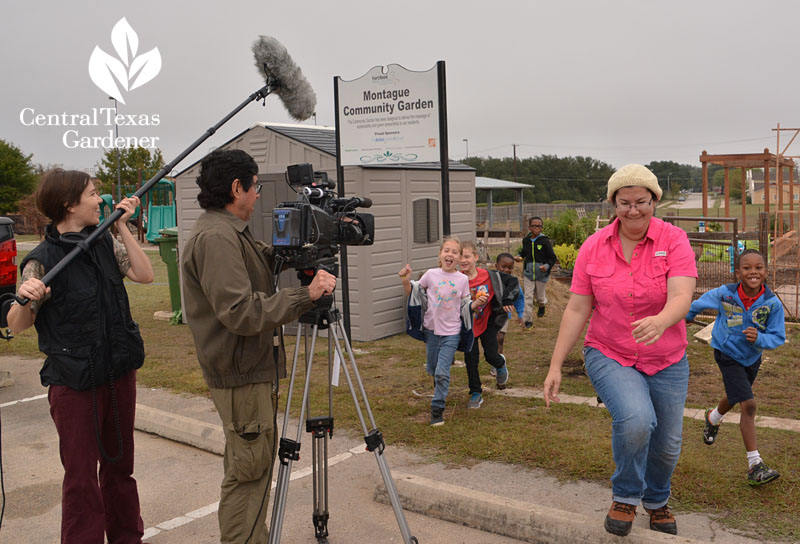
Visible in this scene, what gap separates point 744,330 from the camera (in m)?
4.97

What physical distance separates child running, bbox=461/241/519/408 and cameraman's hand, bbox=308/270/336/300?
3591 millimetres

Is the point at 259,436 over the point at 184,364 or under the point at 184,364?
over

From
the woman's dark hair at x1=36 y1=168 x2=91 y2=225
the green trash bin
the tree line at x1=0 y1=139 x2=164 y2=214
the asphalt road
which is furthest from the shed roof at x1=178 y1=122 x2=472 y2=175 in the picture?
the tree line at x1=0 y1=139 x2=164 y2=214

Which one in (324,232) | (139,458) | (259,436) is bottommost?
(139,458)

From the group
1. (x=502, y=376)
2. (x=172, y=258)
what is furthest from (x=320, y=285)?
(x=172, y=258)

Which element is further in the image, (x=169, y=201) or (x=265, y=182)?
(x=169, y=201)

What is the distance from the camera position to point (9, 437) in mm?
6383

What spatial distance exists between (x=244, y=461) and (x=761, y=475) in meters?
3.27

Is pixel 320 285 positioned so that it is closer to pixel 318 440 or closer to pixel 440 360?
pixel 318 440

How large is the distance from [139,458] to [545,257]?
26.0 ft

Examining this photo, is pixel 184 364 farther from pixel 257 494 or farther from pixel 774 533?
pixel 774 533

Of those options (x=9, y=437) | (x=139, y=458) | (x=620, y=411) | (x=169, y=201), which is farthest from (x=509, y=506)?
(x=169, y=201)

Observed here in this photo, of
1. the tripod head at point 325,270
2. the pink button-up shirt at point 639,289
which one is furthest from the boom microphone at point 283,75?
the pink button-up shirt at point 639,289

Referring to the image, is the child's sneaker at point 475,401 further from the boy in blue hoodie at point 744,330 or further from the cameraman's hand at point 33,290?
the cameraman's hand at point 33,290
